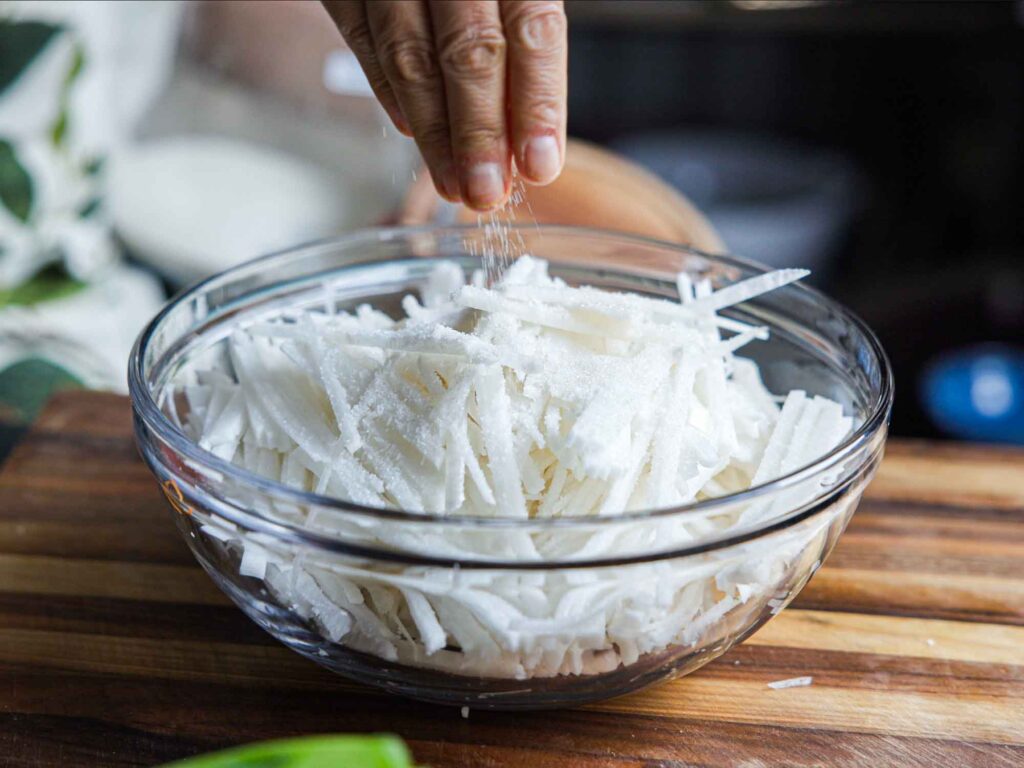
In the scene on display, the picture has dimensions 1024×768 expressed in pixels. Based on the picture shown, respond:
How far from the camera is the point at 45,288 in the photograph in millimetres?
1809

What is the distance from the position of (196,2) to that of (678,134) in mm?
1668

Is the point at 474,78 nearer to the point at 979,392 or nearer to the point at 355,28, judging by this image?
the point at 355,28

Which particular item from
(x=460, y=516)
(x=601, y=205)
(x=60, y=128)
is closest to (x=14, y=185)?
(x=60, y=128)

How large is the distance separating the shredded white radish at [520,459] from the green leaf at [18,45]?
115 cm

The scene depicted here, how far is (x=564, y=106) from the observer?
0.78 m

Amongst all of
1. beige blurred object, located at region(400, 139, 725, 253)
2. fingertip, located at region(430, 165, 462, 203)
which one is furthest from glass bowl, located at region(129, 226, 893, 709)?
beige blurred object, located at region(400, 139, 725, 253)

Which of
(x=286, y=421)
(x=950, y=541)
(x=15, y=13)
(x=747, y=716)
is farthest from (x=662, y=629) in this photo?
(x=15, y=13)

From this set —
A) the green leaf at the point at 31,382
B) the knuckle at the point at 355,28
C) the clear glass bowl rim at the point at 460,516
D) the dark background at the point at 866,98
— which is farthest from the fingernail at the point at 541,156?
the dark background at the point at 866,98

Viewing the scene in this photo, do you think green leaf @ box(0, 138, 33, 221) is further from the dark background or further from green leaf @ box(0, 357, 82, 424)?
the dark background

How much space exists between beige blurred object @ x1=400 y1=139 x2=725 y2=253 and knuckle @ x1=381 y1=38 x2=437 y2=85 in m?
0.76

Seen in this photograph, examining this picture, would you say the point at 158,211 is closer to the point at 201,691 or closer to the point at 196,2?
the point at 196,2

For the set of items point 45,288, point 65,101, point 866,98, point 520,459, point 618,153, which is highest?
point 520,459

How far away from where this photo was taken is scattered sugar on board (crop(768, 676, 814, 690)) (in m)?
0.77

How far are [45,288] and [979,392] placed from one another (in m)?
1.88
